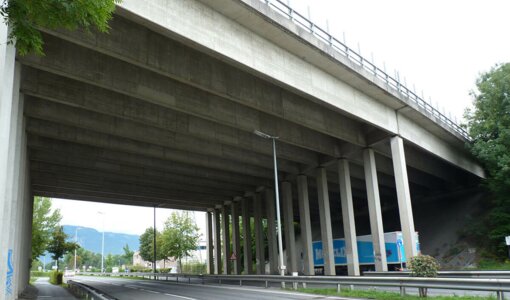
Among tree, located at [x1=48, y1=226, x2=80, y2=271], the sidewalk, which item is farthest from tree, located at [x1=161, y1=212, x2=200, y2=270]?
the sidewalk

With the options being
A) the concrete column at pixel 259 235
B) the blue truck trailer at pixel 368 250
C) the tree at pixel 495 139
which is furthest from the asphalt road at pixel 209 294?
the tree at pixel 495 139

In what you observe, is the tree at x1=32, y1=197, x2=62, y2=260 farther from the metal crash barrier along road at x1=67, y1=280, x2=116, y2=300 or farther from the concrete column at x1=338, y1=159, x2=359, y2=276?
the concrete column at x1=338, y1=159, x2=359, y2=276

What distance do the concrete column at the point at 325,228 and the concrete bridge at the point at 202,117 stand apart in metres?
0.12

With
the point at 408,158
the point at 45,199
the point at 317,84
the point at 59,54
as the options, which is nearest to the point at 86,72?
the point at 59,54

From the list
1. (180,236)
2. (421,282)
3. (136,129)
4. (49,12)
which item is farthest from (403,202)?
(180,236)

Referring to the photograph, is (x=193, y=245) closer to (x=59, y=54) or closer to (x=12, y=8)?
(x=59, y=54)

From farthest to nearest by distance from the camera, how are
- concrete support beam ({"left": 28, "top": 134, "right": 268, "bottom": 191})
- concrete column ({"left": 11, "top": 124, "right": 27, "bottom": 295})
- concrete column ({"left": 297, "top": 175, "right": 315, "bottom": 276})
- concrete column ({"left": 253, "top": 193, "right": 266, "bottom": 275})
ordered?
concrete column ({"left": 253, "top": 193, "right": 266, "bottom": 275}) → concrete column ({"left": 297, "top": 175, "right": 315, "bottom": 276}) → concrete support beam ({"left": 28, "top": 134, "right": 268, "bottom": 191}) → concrete column ({"left": 11, "top": 124, "right": 27, "bottom": 295})

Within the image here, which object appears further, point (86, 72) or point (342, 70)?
point (342, 70)

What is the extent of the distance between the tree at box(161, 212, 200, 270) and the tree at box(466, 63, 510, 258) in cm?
4292

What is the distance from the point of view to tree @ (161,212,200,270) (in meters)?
66.1

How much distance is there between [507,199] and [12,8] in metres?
38.5

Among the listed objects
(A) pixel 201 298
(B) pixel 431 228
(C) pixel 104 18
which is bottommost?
(A) pixel 201 298

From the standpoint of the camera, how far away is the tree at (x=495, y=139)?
3341 centimetres

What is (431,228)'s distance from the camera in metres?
44.3
